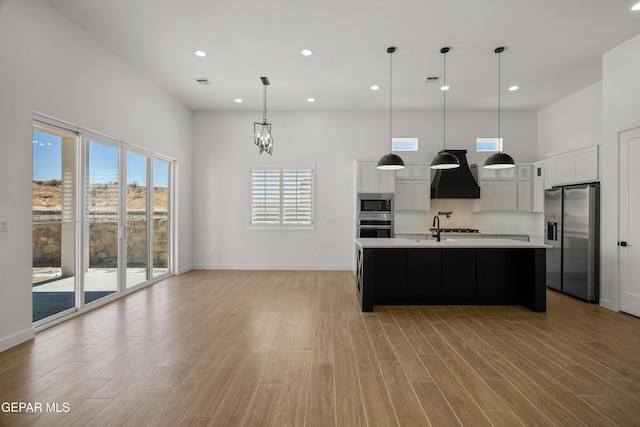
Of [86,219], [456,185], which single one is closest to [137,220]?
[86,219]

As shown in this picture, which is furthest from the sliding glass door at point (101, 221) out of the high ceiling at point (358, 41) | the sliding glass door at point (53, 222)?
the high ceiling at point (358, 41)

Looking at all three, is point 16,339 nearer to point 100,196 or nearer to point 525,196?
point 100,196

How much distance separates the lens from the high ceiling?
3.53m

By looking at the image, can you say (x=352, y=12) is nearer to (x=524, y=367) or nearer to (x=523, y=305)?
(x=524, y=367)

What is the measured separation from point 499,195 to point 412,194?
73.9 inches

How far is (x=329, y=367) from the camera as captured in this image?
269 centimetres

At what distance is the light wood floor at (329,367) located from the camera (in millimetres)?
2072

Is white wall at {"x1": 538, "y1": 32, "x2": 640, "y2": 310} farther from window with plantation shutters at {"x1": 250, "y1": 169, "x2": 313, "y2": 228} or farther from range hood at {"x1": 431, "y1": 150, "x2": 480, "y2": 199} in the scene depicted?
window with plantation shutters at {"x1": 250, "y1": 169, "x2": 313, "y2": 228}

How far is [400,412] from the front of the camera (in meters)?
2.09

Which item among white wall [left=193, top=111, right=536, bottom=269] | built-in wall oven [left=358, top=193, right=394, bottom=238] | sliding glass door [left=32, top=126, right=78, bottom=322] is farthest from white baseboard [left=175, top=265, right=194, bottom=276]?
built-in wall oven [left=358, top=193, right=394, bottom=238]

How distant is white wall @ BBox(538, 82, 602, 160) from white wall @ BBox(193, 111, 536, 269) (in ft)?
0.94

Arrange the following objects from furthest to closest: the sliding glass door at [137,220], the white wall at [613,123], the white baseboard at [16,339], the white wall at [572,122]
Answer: the white wall at [572,122] → the sliding glass door at [137,220] → the white wall at [613,123] → the white baseboard at [16,339]

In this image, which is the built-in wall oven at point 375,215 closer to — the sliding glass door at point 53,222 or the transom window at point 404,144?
the transom window at point 404,144

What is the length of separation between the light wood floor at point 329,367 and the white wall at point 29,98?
2.21ft
